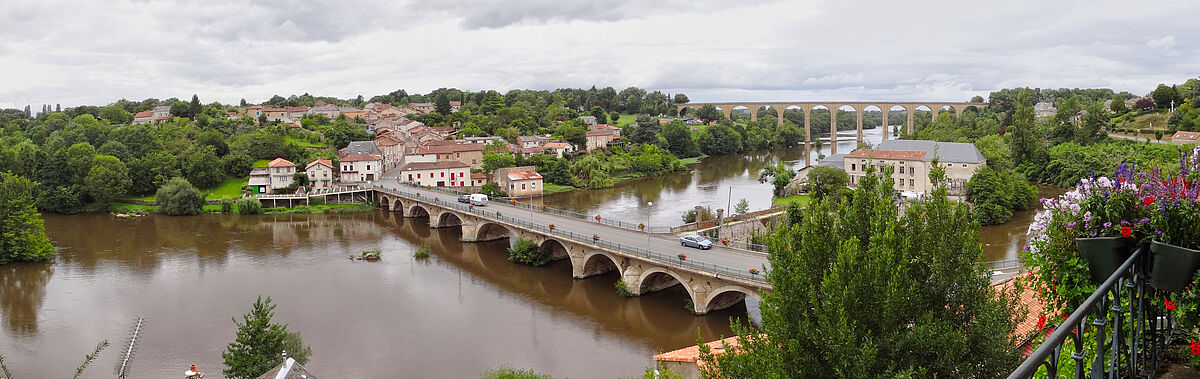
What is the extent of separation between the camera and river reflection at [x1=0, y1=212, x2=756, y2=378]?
2225 cm

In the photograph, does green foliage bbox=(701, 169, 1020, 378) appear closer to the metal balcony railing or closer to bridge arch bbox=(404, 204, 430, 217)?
the metal balcony railing

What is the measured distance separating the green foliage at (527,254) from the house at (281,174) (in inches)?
1076

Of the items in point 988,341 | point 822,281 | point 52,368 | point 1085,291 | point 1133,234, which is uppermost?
point 1133,234

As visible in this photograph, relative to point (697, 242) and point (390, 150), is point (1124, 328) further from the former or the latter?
point (390, 150)

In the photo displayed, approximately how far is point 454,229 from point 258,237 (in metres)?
11.2

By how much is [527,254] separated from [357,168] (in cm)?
2796

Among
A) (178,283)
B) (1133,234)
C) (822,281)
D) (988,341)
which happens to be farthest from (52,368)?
(1133,234)

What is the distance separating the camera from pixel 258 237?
41.8m

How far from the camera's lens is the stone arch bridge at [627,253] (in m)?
24.5

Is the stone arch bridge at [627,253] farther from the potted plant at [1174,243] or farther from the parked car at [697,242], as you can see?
the potted plant at [1174,243]

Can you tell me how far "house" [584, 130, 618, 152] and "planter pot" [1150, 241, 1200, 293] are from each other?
72572 mm

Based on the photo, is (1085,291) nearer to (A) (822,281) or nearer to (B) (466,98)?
(A) (822,281)

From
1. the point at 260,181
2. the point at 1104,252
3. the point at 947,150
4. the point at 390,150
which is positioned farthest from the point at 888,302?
the point at 390,150

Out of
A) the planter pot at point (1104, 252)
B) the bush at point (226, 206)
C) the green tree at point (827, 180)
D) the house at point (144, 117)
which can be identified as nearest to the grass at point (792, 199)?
the green tree at point (827, 180)
